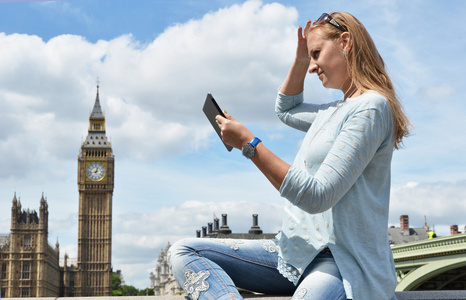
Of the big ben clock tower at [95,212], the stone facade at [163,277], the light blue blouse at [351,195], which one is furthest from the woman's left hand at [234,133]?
the big ben clock tower at [95,212]

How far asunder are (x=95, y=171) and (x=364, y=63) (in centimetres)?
7181

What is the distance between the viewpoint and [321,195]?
1.94m

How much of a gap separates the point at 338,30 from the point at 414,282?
74.7 ft

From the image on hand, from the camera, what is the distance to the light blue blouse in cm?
196

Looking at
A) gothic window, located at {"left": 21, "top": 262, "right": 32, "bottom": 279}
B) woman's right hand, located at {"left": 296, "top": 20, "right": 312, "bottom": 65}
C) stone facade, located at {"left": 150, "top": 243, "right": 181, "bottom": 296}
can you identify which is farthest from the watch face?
gothic window, located at {"left": 21, "top": 262, "right": 32, "bottom": 279}

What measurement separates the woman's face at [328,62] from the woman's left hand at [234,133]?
38 cm

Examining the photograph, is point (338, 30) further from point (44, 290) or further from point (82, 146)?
point (82, 146)

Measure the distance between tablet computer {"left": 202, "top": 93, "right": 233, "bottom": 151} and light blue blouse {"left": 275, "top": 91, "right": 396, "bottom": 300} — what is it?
0.32 meters

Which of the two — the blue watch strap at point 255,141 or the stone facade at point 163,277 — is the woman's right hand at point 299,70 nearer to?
the blue watch strap at point 255,141

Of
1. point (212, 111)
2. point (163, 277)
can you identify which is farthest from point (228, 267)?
point (163, 277)

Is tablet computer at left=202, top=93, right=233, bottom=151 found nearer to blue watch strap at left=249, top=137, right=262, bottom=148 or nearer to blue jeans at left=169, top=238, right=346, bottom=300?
blue watch strap at left=249, top=137, right=262, bottom=148

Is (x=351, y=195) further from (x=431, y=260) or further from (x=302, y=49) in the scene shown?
(x=431, y=260)

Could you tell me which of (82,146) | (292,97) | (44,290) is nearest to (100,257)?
(44,290)

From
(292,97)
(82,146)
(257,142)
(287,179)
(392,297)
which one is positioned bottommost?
(392,297)
